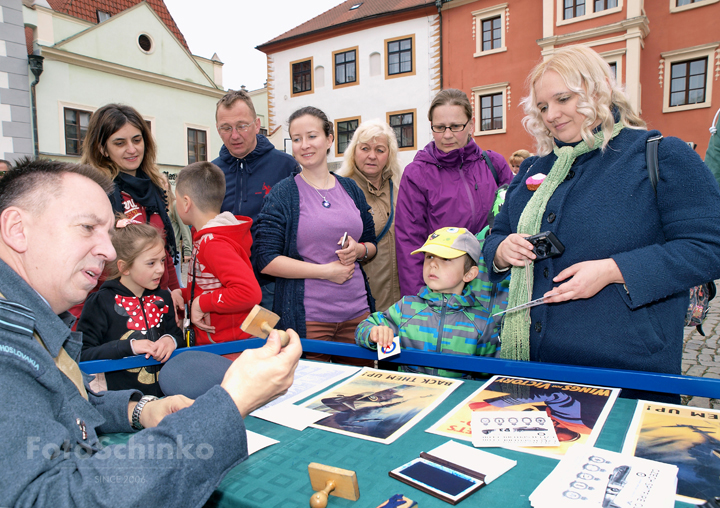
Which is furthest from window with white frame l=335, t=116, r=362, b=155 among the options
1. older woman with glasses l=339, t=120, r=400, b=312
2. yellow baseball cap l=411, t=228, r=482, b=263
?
yellow baseball cap l=411, t=228, r=482, b=263

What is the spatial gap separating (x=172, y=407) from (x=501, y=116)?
61.4 ft

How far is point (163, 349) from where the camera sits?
7.18ft

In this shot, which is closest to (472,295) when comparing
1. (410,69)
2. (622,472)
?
(622,472)

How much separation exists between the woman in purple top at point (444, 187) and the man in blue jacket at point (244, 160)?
91 cm

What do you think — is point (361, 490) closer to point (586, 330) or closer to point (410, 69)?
point (586, 330)

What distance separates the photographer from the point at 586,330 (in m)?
1.75

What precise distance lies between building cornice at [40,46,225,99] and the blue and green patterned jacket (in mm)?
18233

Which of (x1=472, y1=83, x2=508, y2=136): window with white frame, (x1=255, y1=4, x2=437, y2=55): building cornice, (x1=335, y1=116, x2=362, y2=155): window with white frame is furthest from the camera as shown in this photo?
(x1=335, y1=116, x2=362, y2=155): window with white frame

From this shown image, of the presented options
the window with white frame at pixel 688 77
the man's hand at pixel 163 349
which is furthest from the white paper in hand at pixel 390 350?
the window with white frame at pixel 688 77

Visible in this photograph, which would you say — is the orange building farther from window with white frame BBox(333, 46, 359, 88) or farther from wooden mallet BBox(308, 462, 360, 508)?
wooden mallet BBox(308, 462, 360, 508)

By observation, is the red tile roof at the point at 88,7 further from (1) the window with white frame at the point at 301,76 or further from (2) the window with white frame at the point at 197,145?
(1) the window with white frame at the point at 301,76

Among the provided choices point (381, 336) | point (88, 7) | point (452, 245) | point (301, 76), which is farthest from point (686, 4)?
point (88, 7)

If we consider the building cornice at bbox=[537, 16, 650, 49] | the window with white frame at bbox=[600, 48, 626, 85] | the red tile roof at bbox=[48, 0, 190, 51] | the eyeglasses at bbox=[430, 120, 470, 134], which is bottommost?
the eyeglasses at bbox=[430, 120, 470, 134]

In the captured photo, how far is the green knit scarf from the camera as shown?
73.5 inches
